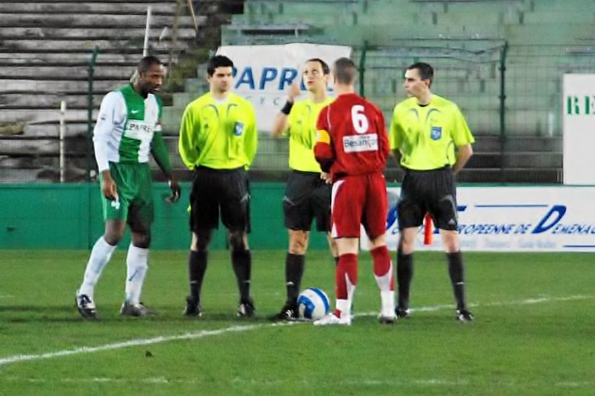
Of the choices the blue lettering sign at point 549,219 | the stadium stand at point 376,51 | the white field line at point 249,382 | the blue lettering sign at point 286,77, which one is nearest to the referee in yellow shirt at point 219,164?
the white field line at point 249,382

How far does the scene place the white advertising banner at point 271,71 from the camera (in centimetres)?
2186

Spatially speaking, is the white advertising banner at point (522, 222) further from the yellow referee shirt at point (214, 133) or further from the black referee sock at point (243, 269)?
the yellow referee shirt at point (214, 133)

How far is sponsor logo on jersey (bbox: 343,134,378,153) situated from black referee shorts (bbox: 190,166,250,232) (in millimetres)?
1340

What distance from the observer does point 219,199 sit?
12.4 m

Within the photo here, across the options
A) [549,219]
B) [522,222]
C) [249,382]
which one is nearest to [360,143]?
[249,382]

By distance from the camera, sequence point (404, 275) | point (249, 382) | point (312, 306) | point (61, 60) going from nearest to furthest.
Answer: point (249, 382), point (312, 306), point (404, 275), point (61, 60)

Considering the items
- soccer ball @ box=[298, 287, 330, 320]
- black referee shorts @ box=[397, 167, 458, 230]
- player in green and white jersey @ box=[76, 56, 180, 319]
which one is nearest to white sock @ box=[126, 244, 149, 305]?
player in green and white jersey @ box=[76, 56, 180, 319]

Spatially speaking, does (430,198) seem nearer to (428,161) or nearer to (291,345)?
(428,161)

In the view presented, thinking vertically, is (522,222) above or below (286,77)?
below

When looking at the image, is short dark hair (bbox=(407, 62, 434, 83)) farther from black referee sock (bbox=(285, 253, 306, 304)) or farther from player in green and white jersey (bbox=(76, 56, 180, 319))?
player in green and white jersey (bbox=(76, 56, 180, 319))

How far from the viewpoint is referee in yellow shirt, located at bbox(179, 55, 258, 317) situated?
1232 centimetres

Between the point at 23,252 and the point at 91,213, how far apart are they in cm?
114

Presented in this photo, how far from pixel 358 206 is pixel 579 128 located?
10.2 meters

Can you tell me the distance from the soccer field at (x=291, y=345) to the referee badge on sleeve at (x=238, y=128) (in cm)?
Answer: 137
